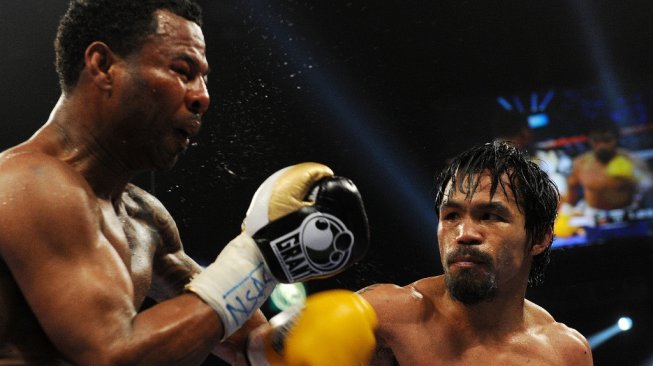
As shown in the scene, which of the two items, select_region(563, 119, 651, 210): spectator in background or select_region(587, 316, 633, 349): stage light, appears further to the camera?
select_region(563, 119, 651, 210): spectator in background

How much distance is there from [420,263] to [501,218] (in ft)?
8.54

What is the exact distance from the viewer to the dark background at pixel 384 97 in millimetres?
3875

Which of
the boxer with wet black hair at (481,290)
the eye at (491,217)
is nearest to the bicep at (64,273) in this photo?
the boxer with wet black hair at (481,290)

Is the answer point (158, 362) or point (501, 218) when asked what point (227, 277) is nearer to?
point (158, 362)

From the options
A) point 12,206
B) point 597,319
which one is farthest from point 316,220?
point 597,319

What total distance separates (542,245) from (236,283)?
1.28m

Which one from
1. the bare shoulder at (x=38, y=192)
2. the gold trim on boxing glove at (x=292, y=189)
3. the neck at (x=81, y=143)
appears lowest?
the bare shoulder at (x=38, y=192)

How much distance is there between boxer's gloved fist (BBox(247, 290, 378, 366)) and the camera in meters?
1.66

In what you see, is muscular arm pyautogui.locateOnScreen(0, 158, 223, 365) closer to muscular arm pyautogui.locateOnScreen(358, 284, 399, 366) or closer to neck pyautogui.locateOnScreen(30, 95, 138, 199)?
neck pyautogui.locateOnScreen(30, 95, 138, 199)

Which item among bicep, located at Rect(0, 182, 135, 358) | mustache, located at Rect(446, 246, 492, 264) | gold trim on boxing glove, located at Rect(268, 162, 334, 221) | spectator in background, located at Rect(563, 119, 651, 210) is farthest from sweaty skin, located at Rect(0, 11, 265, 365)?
spectator in background, located at Rect(563, 119, 651, 210)

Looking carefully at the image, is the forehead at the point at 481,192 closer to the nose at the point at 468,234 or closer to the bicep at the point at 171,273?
the nose at the point at 468,234

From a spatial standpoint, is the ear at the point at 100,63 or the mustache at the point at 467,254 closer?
the ear at the point at 100,63

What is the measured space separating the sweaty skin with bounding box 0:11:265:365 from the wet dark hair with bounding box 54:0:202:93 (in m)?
0.02

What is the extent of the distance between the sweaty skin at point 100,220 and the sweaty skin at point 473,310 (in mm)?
785
